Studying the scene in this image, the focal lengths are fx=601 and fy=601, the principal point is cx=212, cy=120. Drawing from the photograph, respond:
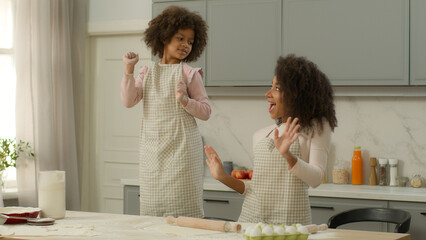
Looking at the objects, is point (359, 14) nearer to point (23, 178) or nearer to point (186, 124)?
point (186, 124)

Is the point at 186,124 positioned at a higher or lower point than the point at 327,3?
lower

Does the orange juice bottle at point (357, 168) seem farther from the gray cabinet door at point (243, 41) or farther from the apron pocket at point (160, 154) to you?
the apron pocket at point (160, 154)

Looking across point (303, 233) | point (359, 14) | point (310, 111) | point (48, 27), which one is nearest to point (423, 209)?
point (359, 14)

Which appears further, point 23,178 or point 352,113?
point 23,178

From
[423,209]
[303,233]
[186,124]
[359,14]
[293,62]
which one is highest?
[359,14]

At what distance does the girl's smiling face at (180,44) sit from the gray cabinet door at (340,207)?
147 centimetres

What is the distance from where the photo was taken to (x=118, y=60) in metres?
4.86

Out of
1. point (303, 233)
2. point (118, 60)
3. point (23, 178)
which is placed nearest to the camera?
point (303, 233)

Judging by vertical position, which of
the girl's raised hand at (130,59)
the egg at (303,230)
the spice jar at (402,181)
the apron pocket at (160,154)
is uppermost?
the girl's raised hand at (130,59)

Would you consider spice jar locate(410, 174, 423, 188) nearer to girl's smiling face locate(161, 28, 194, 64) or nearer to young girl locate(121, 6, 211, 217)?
young girl locate(121, 6, 211, 217)

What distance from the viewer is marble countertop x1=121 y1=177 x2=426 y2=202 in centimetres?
342

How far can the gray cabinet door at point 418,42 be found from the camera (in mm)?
3597

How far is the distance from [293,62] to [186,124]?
21.3 inches

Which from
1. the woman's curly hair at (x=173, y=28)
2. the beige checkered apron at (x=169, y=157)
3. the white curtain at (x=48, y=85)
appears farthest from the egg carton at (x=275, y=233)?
the white curtain at (x=48, y=85)
